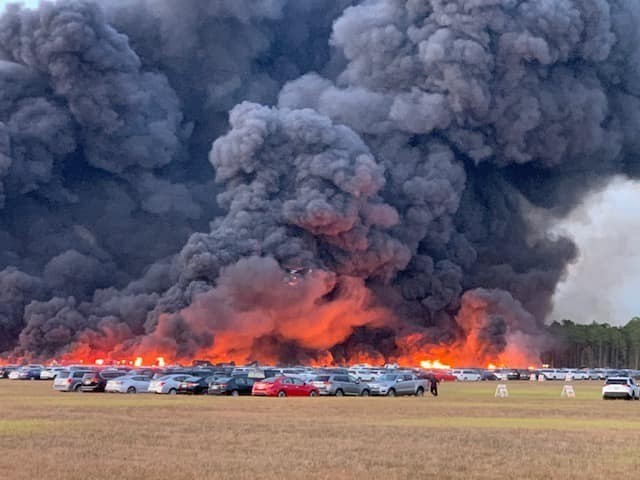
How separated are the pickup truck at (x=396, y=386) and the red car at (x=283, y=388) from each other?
11.4 ft

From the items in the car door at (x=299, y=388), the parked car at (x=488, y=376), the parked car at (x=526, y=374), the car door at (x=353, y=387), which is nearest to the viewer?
the car door at (x=299, y=388)

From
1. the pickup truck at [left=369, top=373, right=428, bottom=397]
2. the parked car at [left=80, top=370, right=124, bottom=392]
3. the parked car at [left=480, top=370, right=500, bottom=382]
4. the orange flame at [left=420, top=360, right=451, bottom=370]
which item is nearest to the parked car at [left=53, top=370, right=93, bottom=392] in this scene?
the parked car at [left=80, top=370, right=124, bottom=392]

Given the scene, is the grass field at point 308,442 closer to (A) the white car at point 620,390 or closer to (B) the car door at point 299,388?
(B) the car door at point 299,388

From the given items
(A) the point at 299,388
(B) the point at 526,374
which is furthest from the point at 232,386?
(B) the point at 526,374

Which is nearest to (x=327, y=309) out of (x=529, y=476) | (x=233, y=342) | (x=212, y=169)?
(x=233, y=342)

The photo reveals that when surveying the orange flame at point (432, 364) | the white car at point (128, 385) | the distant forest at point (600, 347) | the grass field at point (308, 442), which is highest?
the distant forest at point (600, 347)

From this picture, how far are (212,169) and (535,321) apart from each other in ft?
115

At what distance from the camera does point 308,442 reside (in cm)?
2578

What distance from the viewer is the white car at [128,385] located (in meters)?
56.0

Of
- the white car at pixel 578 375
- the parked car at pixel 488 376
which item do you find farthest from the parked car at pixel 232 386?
the white car at pixel 578 375

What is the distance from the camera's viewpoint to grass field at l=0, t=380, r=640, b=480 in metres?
20.8

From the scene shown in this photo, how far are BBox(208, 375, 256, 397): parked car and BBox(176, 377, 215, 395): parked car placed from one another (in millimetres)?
714

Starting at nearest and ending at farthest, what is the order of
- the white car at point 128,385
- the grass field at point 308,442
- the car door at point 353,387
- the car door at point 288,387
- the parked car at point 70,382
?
the grass field at point 308,442 < the car door at point 288,387 < the car door at point 353,387 < the white car at point 128,385 < the parked car at point 70,382

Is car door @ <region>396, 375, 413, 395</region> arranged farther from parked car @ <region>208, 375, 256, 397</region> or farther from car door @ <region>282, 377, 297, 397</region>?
parked car @ <region>208, 375, 256, 397</region>
